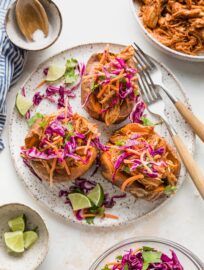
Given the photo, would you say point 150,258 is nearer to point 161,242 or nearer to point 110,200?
point 161,242

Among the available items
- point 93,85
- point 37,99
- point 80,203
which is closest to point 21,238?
point 80,203

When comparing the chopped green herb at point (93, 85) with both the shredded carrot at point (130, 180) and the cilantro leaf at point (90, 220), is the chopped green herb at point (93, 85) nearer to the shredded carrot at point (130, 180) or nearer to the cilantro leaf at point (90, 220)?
the shredded carrot at point (130, 180)

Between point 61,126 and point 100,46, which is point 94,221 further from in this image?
point 100,46

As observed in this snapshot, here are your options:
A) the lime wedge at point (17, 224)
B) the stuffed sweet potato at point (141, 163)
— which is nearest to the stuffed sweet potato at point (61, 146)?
the stuffed sweet potato at point (141, 163)

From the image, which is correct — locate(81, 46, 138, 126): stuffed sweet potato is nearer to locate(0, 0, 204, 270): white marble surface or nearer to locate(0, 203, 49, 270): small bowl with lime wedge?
locate(0, 0, 204, 270): white marble surface

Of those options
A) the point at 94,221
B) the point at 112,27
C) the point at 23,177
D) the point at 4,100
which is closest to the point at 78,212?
the point at 94,221

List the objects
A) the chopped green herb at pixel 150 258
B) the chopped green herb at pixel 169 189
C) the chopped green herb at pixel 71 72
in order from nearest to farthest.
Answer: the chopped green herb at pixel 150 258, the chopped green herb at pixel 169 189, the chopped green herb at pixel 71 72
